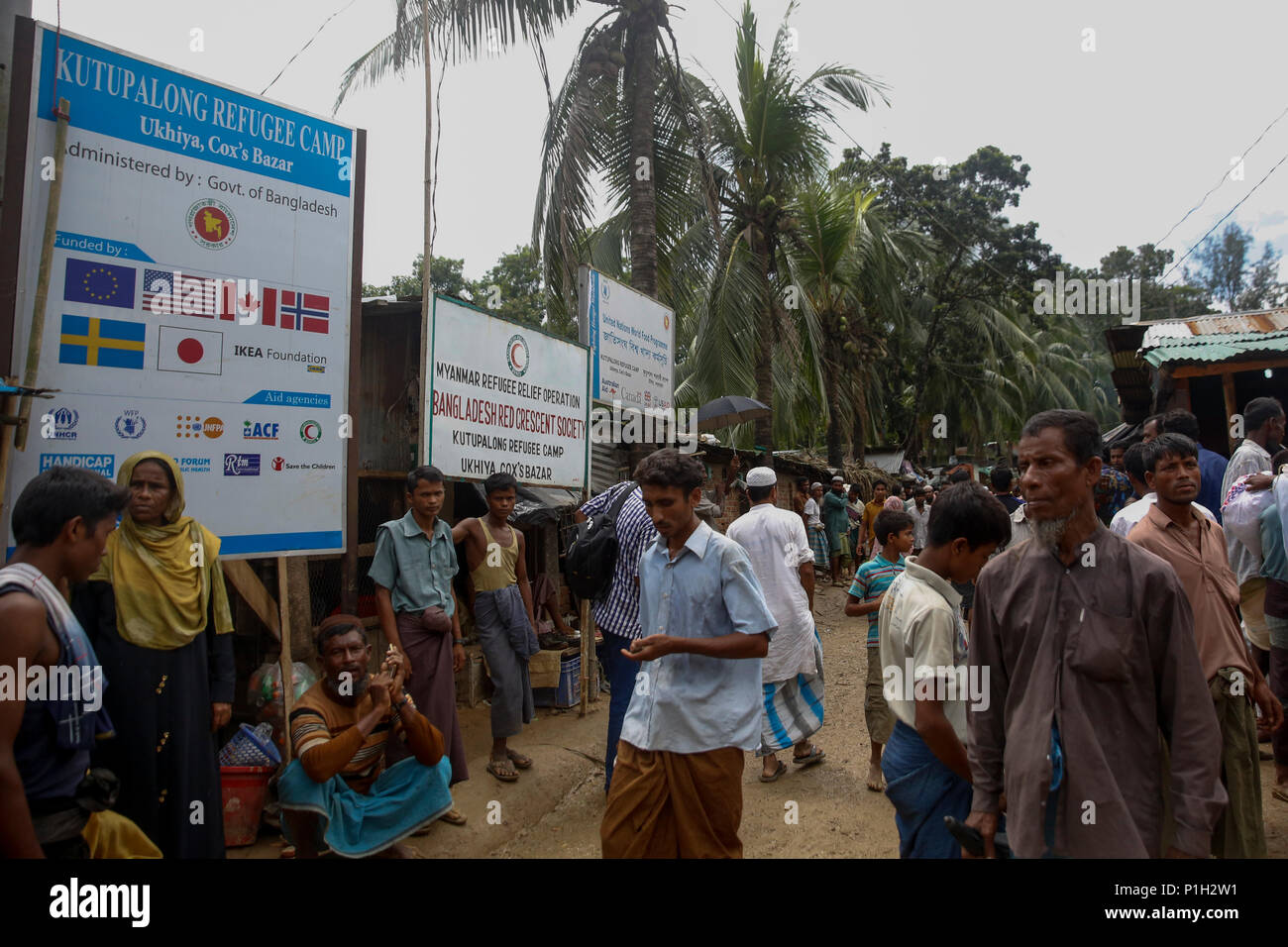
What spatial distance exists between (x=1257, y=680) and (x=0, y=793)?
376 cm

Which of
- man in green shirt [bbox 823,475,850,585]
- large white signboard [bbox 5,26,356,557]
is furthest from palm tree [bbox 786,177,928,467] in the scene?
large white signboard [bbox 5,26,356,557]

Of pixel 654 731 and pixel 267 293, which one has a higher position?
pixel 267 293

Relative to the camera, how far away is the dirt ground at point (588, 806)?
156 inches

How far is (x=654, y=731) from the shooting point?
265 cm

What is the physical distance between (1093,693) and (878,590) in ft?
8.64

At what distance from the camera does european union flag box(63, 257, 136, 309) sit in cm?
354

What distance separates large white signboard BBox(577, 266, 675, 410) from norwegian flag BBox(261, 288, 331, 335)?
2.66m

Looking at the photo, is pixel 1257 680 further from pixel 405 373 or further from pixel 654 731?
pixel 405 373

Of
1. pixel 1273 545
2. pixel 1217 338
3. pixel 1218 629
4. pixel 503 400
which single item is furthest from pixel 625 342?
pixel 1217 338

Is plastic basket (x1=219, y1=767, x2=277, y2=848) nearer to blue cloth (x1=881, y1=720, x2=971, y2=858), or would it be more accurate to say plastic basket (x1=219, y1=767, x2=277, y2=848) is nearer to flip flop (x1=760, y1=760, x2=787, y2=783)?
flip flop (x1=760, y1=760, x2=787, y2=783)

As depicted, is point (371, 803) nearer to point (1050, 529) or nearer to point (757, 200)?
point (1050, 529)

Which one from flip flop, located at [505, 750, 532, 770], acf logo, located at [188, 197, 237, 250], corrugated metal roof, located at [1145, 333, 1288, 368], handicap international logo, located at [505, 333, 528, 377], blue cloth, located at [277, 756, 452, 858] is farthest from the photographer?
corrugated metal roof, located at [1145, 333, 1288, 368]

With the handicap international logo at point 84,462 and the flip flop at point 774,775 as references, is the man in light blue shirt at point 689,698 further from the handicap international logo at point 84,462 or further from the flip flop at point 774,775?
the handicap international logo at point 84,462
